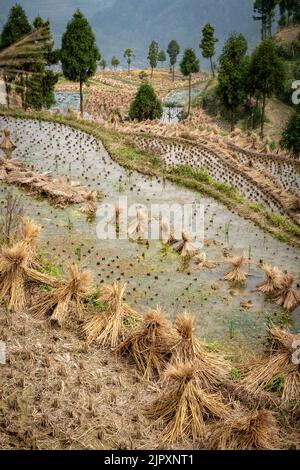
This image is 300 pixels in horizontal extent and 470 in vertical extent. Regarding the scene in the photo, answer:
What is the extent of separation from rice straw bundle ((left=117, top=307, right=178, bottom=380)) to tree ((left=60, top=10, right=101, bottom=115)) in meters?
22.3

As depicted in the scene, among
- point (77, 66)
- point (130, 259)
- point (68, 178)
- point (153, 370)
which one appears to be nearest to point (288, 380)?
point (153, 370)

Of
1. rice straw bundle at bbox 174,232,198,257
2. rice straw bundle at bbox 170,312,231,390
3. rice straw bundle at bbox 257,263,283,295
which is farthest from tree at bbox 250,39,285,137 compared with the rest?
rice straw bundle at bbox 170,312,231,390

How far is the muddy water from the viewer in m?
8.74

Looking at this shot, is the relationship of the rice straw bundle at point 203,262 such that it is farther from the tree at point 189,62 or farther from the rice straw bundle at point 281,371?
the tree at point 189,62

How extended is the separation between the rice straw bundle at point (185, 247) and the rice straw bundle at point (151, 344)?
13.2 ft

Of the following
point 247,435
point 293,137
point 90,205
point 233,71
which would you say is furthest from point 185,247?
point 233,71

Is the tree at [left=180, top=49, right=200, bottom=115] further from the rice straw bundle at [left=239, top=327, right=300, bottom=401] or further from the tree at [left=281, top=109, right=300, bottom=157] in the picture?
the rice straw bundle at [left=239, top=327, right=300, bottom=401]

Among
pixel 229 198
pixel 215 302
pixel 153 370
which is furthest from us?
pixel 229 198

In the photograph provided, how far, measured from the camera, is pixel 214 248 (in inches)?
454

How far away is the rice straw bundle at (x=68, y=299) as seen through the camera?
8086mm

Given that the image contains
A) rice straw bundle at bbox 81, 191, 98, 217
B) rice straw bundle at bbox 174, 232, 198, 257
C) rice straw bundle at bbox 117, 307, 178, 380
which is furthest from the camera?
rice straw bundle at bbox 81, 191, 98, 217
